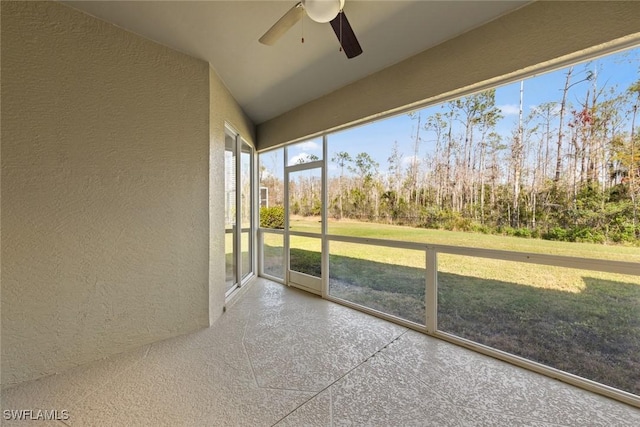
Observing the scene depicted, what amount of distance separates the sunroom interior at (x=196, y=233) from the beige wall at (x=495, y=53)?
0.5 inches

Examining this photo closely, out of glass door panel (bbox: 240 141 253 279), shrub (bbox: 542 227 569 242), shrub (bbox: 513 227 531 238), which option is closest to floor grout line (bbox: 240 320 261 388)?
glass door panel (bbox: 240 141 253 279)

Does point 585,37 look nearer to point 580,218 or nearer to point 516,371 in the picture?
point 580,218

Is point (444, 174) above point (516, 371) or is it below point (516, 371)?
above

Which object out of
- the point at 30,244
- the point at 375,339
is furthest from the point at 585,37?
the point at 30,244

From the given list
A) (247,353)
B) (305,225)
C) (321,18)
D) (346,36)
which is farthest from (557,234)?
(305,225)

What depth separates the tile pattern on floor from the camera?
156 centimetres

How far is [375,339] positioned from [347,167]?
2064 millimetres

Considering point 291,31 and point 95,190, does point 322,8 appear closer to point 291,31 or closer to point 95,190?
point 291,31

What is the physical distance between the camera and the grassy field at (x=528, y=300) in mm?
1758

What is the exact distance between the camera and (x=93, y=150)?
2.07m

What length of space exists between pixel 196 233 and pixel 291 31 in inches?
82.2

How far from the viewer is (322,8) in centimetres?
139

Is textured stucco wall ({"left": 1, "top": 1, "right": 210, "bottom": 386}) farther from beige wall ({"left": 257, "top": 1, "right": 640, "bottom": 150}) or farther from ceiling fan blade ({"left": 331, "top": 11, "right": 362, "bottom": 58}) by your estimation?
beige wall ({"left": 257, "top": 1, "right": 640, "bottom": 150})

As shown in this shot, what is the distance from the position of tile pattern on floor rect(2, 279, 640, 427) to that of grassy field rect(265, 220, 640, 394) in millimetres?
209
